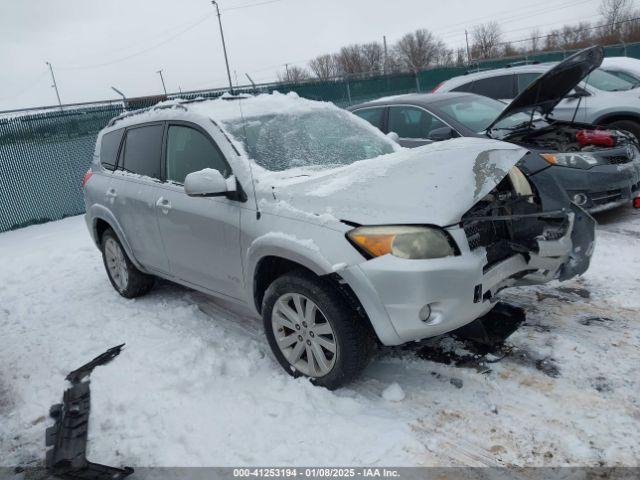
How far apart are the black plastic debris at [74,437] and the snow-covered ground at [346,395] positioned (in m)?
0.07

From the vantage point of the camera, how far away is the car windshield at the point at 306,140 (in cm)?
370

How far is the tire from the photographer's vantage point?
503cm

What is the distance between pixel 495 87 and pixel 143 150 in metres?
6.42

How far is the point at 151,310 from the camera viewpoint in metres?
4.79

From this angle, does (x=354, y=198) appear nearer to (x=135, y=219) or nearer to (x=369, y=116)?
(x=135, y=219)

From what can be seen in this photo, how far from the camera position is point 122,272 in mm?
5164

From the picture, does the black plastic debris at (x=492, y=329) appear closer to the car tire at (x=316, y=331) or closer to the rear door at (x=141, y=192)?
the car tire at (x=316, y=331)

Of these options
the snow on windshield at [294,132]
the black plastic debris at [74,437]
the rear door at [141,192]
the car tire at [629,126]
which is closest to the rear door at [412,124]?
the snow on windshield at [294,132]

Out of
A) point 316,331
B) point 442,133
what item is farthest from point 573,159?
point 316,331

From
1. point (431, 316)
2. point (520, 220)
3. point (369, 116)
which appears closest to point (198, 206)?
point (431, 316)

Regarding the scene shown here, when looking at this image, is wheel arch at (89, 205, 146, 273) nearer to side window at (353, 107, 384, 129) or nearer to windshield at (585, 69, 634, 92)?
side window at (353, 107, 384, 129)

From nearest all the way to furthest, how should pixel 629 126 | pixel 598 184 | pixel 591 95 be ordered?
pixel 598 184 < pixel 629 126 < pixel 591 95

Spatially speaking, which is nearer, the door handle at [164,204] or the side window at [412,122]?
the door handle at [164,204]

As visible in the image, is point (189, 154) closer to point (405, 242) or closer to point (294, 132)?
point (294, 132)
